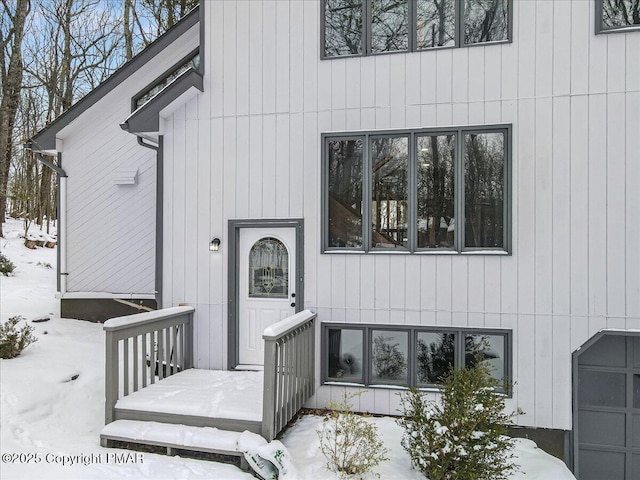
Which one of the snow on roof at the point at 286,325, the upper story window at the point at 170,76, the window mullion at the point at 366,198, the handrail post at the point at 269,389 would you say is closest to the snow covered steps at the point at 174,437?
the handrail post at the point at 269,389

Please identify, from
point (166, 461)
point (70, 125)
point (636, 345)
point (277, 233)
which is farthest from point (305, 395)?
point (70, 125)

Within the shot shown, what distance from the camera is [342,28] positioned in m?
5.23

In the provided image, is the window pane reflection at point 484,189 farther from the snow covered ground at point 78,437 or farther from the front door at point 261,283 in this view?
the snow covered ground at point 78,437

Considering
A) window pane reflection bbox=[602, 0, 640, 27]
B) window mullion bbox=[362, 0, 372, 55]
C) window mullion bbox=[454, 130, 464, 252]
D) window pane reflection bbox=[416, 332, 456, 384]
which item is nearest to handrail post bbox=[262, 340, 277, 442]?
window pane reflection bbox=[416, 332, 456, 384]

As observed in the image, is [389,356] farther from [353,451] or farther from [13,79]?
[13,79]

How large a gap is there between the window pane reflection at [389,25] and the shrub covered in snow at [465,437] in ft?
12.2

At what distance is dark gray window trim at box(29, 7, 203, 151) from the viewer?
273 inches

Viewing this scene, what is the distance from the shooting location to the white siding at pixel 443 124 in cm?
455

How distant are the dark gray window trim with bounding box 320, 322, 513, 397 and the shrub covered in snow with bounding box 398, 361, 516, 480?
0.95 meters

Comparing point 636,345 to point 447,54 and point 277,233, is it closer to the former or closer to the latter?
point 447,54

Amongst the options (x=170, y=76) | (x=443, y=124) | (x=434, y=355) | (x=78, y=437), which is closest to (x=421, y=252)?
(x=434, y=355)

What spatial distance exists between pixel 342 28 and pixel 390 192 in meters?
2.09

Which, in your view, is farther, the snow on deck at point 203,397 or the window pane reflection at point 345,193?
the window pane reflection at point 345,193

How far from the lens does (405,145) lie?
16.4 feet
